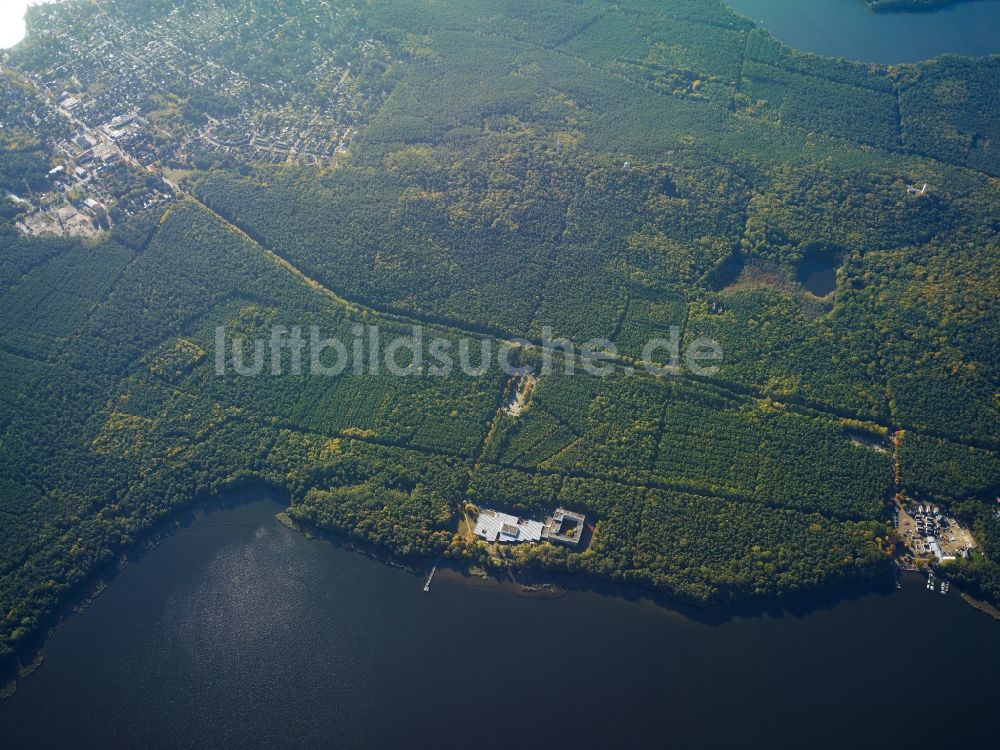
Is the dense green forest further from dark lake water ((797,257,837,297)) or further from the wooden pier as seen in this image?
the wooden pier

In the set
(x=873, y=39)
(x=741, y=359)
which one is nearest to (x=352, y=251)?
(x=741, y=359)

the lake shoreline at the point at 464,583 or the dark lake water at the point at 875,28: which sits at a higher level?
the dark lake water at the point at 875,28

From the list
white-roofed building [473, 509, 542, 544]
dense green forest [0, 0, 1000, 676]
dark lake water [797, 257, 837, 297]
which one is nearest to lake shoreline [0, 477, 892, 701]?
dense green forest [0, 0, 1000, 676]

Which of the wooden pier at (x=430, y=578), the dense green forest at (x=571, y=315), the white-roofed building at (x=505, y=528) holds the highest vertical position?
the dense green forest at (x=571, y=315)

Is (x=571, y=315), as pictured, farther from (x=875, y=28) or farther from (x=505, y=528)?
(x=875, y=28)

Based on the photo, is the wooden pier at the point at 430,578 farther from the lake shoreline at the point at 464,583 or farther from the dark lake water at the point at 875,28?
the dark lake water at the point at 875,28

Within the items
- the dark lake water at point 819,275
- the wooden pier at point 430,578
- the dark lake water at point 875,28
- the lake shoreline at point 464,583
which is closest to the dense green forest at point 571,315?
the dark lake water at point 819,275

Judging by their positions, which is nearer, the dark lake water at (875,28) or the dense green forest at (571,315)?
the dense green forest at (571,315)
